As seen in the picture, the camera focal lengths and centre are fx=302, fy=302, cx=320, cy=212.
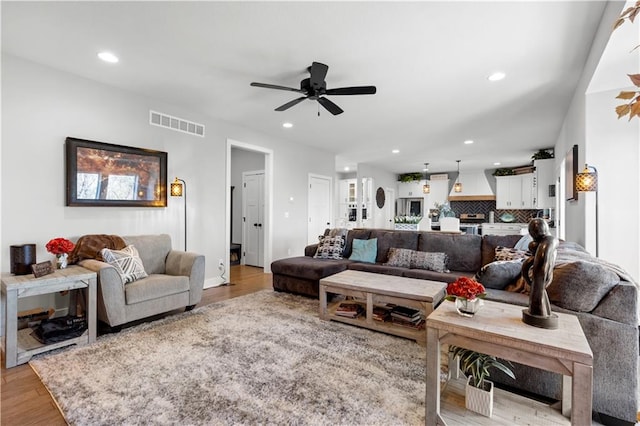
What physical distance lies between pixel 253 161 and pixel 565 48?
5.43 metres

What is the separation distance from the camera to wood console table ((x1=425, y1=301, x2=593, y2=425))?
47.9 inches

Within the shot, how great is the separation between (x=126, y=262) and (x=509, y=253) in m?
4.04

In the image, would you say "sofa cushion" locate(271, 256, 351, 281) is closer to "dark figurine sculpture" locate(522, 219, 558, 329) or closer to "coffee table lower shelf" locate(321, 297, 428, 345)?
"coffee table lower shelf" locate(321, 297, 428, 345)

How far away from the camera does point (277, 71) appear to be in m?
3.10

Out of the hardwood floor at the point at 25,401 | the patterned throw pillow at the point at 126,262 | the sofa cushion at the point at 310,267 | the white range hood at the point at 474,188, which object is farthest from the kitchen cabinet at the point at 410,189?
the hardwood floor at the point at 25,401

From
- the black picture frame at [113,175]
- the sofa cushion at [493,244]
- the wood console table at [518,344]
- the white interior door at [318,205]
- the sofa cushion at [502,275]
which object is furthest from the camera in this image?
the white interior door at [318,205]

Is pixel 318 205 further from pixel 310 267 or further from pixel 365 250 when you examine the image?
pixel 310 267

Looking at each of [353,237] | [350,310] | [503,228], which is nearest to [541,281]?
[350,310]

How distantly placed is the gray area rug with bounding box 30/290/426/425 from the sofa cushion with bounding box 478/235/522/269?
5.81 ft

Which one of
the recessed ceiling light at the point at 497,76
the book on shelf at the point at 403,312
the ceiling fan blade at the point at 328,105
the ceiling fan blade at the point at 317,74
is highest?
the recessed ceiling light at the point at 497,76

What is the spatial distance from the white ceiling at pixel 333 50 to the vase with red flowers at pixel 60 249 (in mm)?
Answer: 1771

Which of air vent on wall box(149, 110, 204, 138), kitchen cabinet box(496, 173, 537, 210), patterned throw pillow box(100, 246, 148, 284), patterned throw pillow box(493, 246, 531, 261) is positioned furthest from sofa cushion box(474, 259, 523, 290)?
kitchen cabinet box(496, 173, 537, 210)

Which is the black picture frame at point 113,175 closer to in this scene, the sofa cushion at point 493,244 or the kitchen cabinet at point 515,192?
the sofa cushion at point 493,244

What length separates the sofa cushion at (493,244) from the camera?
146 inches
